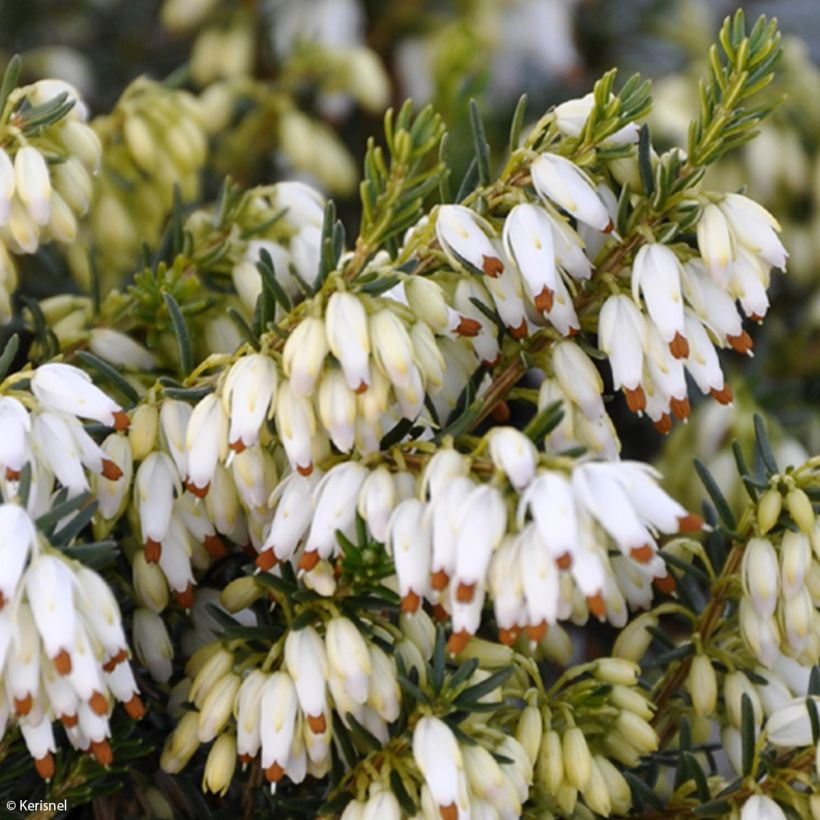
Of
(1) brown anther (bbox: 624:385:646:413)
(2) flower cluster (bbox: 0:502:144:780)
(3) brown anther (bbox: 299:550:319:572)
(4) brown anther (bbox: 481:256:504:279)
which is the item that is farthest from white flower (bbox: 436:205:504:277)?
(2) flower cluster (bbox: 0:502:144:780)

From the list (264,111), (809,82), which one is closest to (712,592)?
(264,111)

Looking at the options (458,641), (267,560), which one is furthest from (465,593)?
(267,560)

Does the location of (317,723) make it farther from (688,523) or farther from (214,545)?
(688,523)

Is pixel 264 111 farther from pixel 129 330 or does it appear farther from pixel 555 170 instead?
pixel 555 170

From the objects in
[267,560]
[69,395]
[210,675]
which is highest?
[69,395]

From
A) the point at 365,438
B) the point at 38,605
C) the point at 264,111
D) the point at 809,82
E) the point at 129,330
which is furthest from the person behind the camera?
the point at 809,82

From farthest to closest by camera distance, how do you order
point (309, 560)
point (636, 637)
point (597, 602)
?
point (636, 637), point (309, 560), point (597, 602)
